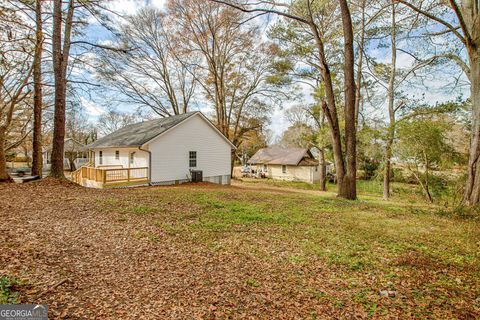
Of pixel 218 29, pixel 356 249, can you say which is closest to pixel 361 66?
pixel 218 29

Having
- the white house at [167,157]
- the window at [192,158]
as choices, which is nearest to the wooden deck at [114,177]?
the white house at [167,157]

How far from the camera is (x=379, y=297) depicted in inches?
107

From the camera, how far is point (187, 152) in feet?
52.4

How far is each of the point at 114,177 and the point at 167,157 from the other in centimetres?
327

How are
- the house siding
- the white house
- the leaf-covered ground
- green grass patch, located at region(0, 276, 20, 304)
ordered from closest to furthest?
green grass patch, located at region(0, 276, 20, 304) → the leaf-covered ground → the white house → the house siding

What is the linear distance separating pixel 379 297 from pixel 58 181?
35.9 ft

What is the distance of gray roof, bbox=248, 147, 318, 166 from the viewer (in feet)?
97.2

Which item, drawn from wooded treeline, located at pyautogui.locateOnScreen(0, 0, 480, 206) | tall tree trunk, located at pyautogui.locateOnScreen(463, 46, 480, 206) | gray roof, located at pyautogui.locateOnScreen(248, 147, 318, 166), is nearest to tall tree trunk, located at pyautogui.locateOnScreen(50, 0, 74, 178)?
wooded treeline, located at pyautogui.locateOnScreen(0, 0, 480, 206)

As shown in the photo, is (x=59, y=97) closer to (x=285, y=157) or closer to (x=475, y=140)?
(x=475, y=140)

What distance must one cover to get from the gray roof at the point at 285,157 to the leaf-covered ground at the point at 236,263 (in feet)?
77.7

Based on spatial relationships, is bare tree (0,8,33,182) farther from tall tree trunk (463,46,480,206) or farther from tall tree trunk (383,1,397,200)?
tall tree trunk (383,1,397,200)

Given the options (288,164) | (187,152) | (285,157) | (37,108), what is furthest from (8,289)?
(285,157)

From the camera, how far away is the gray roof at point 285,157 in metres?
29.6

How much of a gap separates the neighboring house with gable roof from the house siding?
44.5 ft
